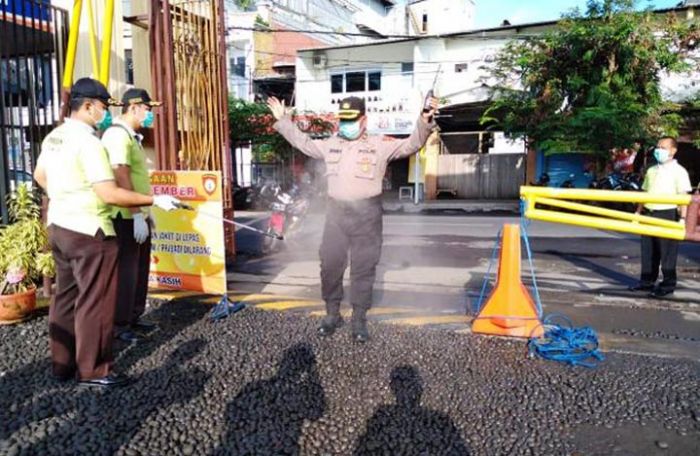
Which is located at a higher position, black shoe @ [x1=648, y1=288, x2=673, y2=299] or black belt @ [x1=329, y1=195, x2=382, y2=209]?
black belt @ [x1=329, y1=195, x2=382, y2=209]

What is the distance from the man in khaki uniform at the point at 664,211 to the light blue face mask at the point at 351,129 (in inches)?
135

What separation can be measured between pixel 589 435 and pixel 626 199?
1622 millimetres

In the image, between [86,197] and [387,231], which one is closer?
[86,197]

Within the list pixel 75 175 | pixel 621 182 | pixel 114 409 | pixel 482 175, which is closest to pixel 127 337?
pixel 114 409

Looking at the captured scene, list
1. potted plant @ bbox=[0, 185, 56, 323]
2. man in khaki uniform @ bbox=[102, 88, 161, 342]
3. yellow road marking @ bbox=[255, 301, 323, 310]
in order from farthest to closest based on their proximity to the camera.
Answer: yellow road marking @ bbox=[255, 301, 323, 310]
potted plant @ bbox=[0, 185, 56, 323]
man in khaki uniform @ bbox=[102, 88, 161, 342]

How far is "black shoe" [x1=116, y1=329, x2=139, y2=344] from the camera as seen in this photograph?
13.5 ft

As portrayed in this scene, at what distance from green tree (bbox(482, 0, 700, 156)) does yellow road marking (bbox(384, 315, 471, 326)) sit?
38.9ft

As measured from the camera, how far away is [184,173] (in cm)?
548

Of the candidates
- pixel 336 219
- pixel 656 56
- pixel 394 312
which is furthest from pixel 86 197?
pixel 656 56

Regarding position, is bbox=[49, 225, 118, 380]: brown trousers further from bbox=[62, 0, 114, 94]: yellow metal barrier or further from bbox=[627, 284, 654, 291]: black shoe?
bbox=[627, 284, 654, 291]: black shoe

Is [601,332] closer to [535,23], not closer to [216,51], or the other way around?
[216,51]

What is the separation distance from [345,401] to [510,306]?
1.76 metres

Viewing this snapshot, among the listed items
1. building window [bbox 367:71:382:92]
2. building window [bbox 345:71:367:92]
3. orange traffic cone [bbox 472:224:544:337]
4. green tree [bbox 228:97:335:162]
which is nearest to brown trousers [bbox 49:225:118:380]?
orange traffic cone [bbox 472:224:544:337]

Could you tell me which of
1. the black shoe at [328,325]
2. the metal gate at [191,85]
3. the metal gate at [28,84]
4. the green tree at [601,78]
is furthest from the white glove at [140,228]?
the green tree at [601,78]
